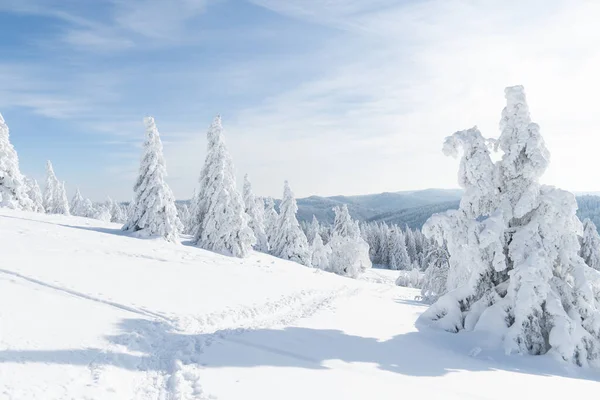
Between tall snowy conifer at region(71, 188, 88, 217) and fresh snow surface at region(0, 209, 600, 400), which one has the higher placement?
tall snowy conifer at region(71, 188, 88, 217)

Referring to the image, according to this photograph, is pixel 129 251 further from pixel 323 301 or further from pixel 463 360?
pixel 463 360

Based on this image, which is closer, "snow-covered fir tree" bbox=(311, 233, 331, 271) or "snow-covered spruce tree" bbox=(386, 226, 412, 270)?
"snow-covered fir tree" bbox=(311, 233, 331, 271)

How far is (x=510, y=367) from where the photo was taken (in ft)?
38.4

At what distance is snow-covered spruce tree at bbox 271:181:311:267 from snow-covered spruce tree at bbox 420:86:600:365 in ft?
108

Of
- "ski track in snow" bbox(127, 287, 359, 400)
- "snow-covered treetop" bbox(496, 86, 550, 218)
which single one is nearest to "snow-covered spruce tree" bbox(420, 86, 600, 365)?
"snow-covered treetop" bbox(496, 86, 550, 218)

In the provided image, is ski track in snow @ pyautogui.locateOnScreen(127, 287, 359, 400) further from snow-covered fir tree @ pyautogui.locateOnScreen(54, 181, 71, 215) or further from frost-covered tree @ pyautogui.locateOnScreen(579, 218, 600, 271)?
snow-covered fir tree @ pyautogui.locateOnScreen(54, 181, 71, 215)

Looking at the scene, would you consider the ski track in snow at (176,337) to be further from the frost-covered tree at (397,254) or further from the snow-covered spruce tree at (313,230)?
the frost-covered tree at (397,254)

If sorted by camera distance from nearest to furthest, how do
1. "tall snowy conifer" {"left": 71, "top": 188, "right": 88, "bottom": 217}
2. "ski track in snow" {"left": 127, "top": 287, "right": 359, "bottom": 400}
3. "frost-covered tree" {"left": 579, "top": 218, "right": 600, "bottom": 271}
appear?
"ski track in snow" {"left": 127, "top": 287, "right": 359, "bottom": 400} < "frost-covered tree" {"left": 579, "top": 218, "right": 600, "bottom": 271} < "tall snowy conifer" {"left": 71, "top": 188, "right": 88, "bottom": 217}

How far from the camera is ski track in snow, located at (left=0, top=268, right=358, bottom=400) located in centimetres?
840

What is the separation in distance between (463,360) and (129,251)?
63.4 ft

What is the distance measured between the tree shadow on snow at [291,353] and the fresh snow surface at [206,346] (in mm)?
41

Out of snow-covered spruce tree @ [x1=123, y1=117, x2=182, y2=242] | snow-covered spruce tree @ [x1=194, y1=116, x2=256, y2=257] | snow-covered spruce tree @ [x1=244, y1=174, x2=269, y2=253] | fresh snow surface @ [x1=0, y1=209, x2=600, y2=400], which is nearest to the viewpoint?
fresh snow surface @ [x1=0, y1=209, x2=600, y2=400]

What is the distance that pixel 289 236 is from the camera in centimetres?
4838

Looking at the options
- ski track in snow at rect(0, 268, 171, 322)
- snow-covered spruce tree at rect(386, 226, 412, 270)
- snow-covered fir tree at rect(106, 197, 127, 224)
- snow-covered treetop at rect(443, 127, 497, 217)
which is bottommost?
snow-covered spruce tree at rect(386, 226, 412, 270)
